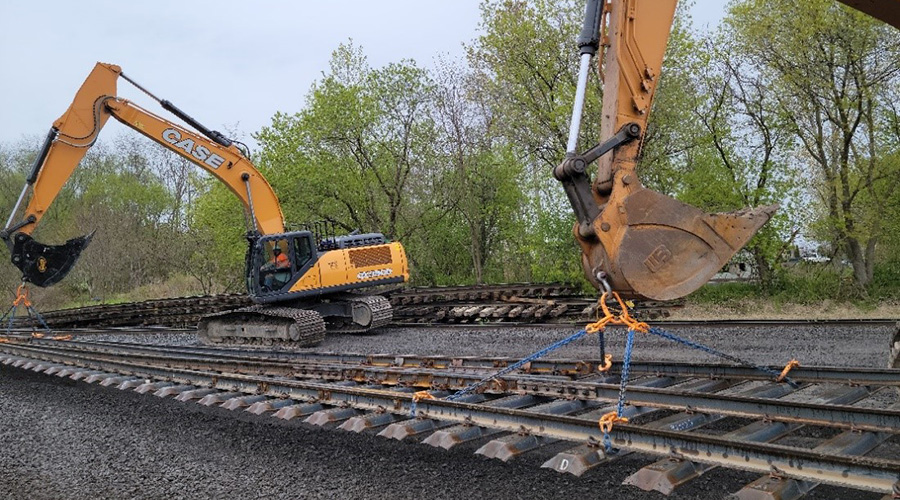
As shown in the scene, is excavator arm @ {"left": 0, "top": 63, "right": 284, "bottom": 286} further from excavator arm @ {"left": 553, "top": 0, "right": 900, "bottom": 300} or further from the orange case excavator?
excavator arm @ {"left": 553, "top": 0, "right": 900, "bottom": 300}

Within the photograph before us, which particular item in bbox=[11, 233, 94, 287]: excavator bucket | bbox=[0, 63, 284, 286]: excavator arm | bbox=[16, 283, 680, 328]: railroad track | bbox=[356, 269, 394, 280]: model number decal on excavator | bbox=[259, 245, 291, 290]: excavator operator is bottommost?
bbox=[16, 283, 680, 328]: railroad track

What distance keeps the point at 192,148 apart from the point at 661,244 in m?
12.4

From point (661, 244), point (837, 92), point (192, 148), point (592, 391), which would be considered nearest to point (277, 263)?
point (192, 148)

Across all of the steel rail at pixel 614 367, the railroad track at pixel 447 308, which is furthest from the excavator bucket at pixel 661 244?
the railroad track at pixel 447 308

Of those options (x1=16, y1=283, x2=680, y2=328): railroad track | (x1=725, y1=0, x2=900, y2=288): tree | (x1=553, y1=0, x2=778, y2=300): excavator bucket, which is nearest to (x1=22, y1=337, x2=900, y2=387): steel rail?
(x1=553, y1=0, x2=778, y2=300): excavator bucket

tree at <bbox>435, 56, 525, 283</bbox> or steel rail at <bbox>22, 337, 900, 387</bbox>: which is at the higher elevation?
tree at <bbox>435, 56, 525, 283</bbox>

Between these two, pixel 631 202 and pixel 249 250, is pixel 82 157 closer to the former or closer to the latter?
pixel 249 250

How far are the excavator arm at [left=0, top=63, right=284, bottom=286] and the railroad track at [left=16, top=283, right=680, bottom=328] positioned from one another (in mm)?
4357

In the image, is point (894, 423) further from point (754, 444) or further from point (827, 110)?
point (827, 110)

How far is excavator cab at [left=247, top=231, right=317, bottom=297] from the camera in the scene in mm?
14469

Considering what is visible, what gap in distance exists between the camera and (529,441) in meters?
4.61

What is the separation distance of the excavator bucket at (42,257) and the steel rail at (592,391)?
18.9 feet

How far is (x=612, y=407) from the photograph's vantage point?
571 cm

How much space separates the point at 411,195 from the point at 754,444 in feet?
80.1
